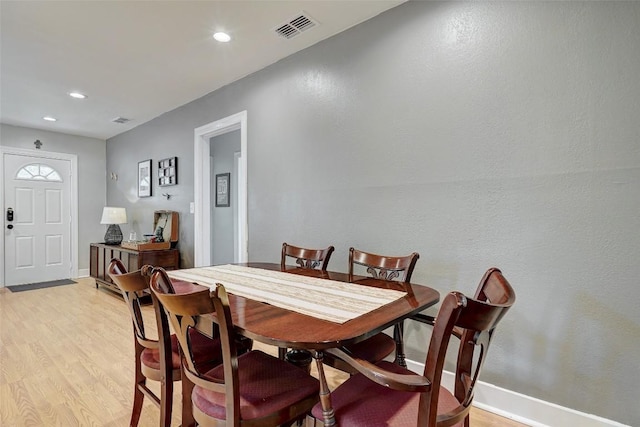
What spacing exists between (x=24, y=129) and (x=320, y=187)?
5.40 m

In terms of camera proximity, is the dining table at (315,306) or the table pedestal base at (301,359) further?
the table pedestal base at (301,359)

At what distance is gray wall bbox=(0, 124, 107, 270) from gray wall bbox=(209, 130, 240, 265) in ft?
8.23

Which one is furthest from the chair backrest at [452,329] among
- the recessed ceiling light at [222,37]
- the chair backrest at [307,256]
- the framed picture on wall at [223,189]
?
the framed picture on wall at [223,189]

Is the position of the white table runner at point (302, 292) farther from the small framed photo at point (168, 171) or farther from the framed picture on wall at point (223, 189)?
the framed picture on wall at point (223, 189)

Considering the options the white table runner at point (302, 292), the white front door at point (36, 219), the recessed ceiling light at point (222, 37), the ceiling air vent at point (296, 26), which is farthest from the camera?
the white front door at point (36, 219)

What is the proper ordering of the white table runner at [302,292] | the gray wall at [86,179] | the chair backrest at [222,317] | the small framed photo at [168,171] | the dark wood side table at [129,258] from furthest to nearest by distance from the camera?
1. the gray wall at [86,179]
2. the small framed photo at [168,171]
3. the dark wood side table at [129,258]
4. the white table runner at [302,292]
5. the chair backrest at [222,317]

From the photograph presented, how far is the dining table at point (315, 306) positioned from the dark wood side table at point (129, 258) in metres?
2.26

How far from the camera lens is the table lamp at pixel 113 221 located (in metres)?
4.78

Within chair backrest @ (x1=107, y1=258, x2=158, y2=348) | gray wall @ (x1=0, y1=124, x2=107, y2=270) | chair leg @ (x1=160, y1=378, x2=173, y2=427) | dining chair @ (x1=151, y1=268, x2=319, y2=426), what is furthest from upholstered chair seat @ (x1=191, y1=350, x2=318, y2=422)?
gray wall @ (x1=0, y1=124, x2=107, y2=270)

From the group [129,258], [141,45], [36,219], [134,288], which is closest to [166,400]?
[134,288]

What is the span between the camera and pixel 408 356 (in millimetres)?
2225

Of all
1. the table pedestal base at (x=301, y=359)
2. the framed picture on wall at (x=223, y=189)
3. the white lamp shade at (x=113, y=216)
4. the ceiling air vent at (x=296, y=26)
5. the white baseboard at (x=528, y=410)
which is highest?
the ceiling air vent at (x=296, y=26)

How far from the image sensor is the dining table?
996 millimetres

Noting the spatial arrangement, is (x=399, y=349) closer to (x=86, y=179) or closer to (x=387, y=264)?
(x=387, y=264)
